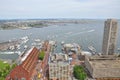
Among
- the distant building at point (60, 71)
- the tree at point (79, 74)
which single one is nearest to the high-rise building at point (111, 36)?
the tree at point (79, 74)

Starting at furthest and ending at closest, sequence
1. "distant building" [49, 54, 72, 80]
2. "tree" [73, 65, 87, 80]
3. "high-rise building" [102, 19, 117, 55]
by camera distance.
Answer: "high-rise building" [102, 19, 117, 55], "tree" [73, 65, 87, 80], "distant building" [49, 54, 72, 80]

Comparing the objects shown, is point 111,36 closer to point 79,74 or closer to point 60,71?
point 79,74

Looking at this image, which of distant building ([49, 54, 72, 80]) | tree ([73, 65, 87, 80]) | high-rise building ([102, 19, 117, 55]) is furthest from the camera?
high-rise building ([102, 19, 117, 55])

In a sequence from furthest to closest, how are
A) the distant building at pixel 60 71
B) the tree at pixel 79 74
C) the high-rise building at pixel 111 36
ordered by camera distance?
1. the high-rise building at pixel 111 36
2. the tree at pixel 79 74
3. the distant building at pixel 60 71

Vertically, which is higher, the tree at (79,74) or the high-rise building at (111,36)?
the high-rise building at (111,36)

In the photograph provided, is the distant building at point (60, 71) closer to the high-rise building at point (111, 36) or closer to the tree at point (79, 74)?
the tree at point (79, 74)

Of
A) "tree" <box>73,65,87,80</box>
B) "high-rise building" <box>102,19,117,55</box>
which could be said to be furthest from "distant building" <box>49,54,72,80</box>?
"high-rise building" <box>102,19,117,55</box>

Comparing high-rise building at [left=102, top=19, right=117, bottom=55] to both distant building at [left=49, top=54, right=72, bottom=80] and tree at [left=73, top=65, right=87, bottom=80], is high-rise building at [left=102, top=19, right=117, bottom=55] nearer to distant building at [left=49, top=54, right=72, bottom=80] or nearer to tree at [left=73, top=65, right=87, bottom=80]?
tree at [left=73, top=65, right=87, bottom=80]

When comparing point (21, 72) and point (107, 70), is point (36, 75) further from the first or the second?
point (107, 70)

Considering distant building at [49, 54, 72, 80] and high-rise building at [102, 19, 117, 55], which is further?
high-rise building at [102, 19, 117, 55]

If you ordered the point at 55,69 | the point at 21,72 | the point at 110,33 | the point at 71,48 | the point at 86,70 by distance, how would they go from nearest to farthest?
the point at 21,72 → the point at 55,69 → the point at 86,70 → the point at 110,33 → the point at 71,48

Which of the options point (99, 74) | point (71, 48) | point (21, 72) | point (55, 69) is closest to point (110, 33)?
point (71, 48)
